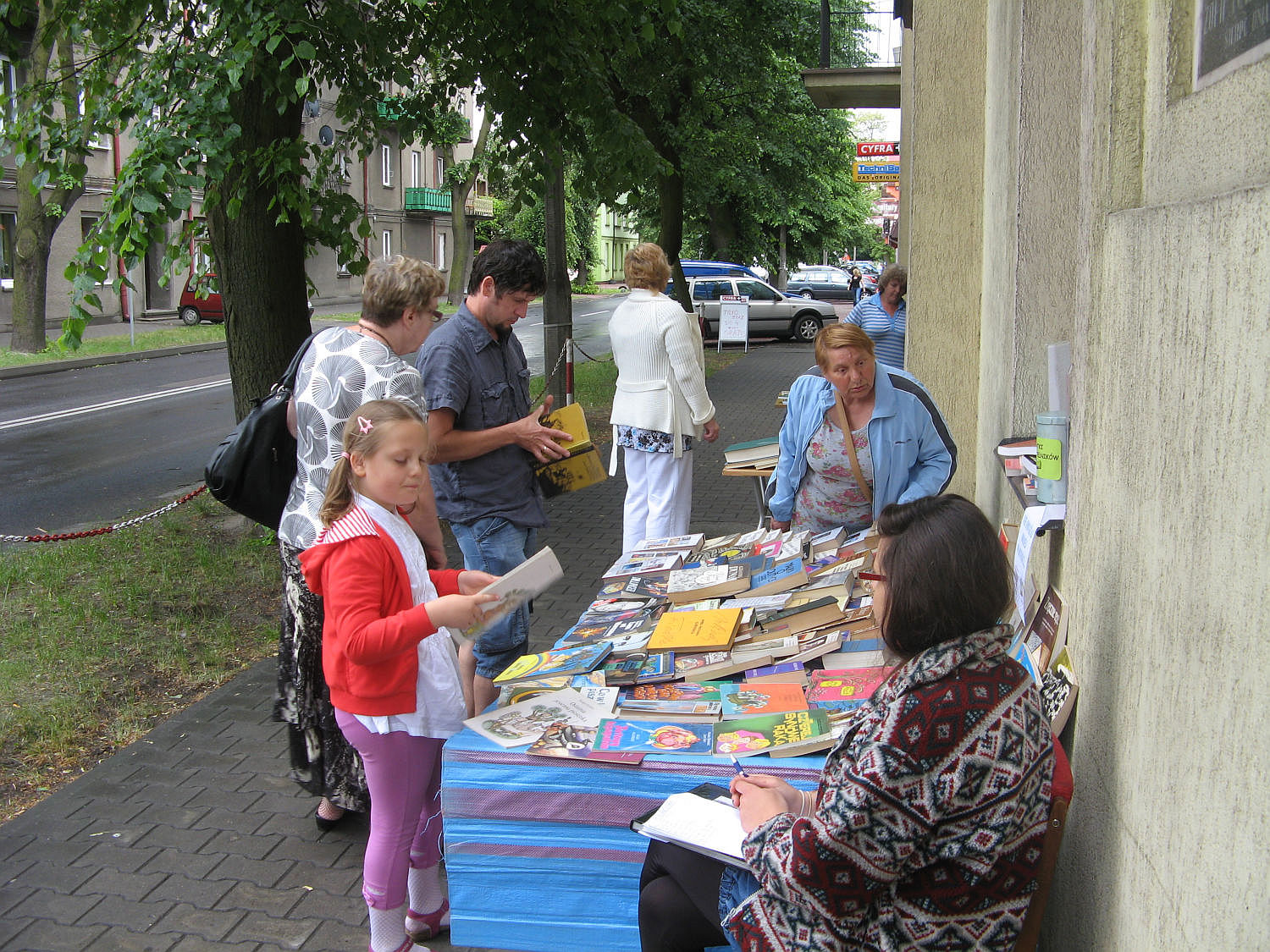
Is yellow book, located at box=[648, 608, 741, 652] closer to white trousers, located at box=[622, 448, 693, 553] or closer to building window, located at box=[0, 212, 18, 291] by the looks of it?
white trousers, located at box=[622, 448, 693, 553]

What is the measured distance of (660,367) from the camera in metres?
5.99

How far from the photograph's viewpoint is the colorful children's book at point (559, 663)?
3.47 m

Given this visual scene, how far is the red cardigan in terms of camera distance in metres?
2.84

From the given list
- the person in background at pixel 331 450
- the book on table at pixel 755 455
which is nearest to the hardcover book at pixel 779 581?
the person in background at pixel 331 450

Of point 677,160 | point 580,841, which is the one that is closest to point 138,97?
point 580,841

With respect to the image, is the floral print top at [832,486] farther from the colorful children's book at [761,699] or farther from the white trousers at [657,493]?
the colorful children's book at [761,699]

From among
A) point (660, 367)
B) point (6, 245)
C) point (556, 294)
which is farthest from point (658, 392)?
point (6, 245)

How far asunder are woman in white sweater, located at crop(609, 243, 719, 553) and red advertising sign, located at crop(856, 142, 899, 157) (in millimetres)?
15517

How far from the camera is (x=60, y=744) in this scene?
192 inches

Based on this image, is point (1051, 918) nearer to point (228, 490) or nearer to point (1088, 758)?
point (1088, 758)

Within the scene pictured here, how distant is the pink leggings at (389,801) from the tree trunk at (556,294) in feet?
31.6

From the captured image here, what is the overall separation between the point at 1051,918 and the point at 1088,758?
473 mm

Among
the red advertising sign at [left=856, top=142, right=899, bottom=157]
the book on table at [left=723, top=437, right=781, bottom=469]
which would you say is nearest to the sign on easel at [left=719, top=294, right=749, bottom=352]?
the red advertising sign at [left=856, top=142, right=899, bottom=157]

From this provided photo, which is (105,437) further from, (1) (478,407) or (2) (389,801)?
(2) (389,801)
